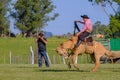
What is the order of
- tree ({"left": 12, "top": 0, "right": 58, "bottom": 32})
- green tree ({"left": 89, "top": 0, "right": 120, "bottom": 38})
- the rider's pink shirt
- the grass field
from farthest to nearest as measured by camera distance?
tree ({"left": 12, "top": 0, "right": 58, "bottom": 32}) < green tree ({"left": 89, "top": 0, "right": 120, "bottom": 38}) < the rider's pink shirt < the grass field

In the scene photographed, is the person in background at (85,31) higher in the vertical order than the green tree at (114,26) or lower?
lower

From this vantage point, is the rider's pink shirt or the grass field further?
the rider's pink shirt

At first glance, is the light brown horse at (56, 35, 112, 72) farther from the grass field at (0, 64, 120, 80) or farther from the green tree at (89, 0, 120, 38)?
the green tree at (89, 0, 120, 38)

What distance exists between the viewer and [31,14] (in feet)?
370

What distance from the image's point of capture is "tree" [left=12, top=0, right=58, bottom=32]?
111500 millimetres

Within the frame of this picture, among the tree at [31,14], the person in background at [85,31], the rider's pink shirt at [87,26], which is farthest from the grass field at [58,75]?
the tree at [31,14]

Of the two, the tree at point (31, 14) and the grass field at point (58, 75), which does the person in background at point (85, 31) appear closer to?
the grass field at point (58, 75)

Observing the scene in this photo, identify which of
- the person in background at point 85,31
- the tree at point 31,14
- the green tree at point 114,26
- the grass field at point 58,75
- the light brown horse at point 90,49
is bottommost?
the grass field at point 58,75

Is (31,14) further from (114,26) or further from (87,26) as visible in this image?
(87,26)

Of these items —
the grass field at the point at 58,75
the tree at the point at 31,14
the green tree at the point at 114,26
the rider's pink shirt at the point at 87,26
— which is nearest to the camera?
the grass field at the point at 58,75

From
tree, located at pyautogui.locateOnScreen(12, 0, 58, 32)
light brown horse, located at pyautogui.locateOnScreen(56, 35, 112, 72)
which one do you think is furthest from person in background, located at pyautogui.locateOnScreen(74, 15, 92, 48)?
tree, located at pyautogui.locateOnScreen(12, 0, 58, 32)

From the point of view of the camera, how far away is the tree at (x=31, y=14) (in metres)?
112

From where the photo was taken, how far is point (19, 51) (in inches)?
2950

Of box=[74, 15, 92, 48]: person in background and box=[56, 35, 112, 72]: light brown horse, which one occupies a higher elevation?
box=[74, 15, 92, 48]: person in background
